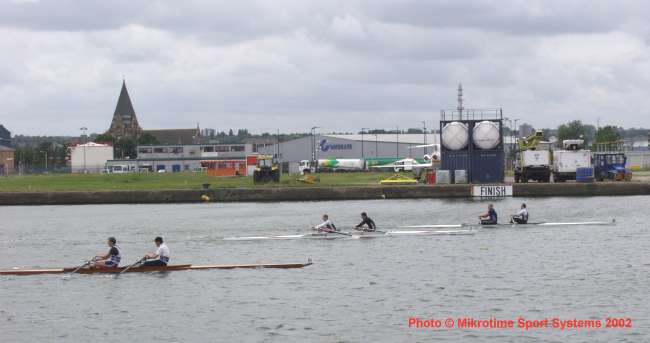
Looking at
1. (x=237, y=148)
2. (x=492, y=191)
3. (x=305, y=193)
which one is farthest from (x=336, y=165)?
(x=492, y=191)

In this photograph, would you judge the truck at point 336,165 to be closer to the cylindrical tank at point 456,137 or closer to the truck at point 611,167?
the cylindrical tank at point 456,137

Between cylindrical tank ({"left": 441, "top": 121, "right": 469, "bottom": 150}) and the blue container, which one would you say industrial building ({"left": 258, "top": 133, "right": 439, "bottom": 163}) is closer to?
cylindrical tank ({"left": 441, "top": 121, "right": 469, "bottom": 150})

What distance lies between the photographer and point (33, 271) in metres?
39.6

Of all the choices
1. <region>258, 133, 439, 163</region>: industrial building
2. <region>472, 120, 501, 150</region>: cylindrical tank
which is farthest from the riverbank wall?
<region>258, 133, 439, 163</region>: industrial building

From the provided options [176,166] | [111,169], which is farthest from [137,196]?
[176,166]

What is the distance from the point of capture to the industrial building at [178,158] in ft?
570

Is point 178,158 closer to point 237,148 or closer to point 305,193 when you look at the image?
point 237,148

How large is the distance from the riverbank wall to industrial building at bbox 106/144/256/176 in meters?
76.2

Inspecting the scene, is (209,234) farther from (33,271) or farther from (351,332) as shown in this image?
(351,332)

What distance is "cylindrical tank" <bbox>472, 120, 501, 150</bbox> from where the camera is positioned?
81.1 m

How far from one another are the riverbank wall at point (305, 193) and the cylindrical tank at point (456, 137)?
21.2 ft

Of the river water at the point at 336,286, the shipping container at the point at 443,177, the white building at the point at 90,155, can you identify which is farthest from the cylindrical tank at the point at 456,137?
the white building at the point at 90,155

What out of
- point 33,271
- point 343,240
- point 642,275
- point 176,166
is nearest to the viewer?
point 642,275

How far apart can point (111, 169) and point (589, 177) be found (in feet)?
362
